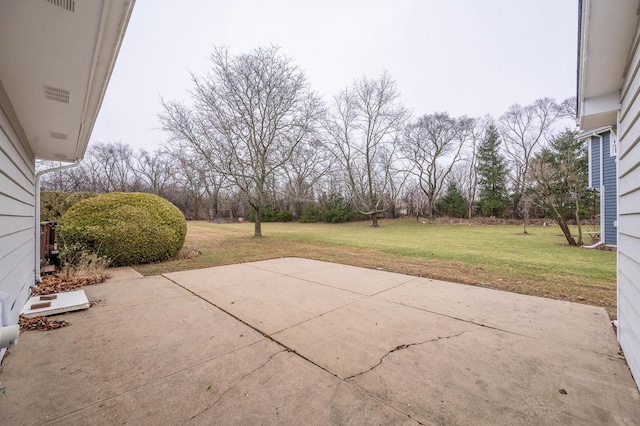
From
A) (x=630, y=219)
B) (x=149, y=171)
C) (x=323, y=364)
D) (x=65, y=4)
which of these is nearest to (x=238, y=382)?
(x=323, y=364)

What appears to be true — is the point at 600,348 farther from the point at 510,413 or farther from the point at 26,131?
the point at 26,131

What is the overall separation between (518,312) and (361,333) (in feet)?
6.51

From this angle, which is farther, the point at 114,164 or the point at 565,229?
the point at 114,164

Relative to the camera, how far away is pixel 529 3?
25.2ft

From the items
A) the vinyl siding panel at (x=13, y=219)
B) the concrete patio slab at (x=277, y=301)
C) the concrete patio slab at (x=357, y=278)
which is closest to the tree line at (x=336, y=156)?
the concrete patio slab at (x=357, y=278)

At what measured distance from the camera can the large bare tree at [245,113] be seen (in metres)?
11.0

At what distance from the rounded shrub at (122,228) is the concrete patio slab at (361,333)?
16.3 feet

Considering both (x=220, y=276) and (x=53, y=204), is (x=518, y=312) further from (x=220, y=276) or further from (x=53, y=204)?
(x=53, y=204)

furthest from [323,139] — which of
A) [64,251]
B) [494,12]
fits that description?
[64,251]

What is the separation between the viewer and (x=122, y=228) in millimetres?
5734

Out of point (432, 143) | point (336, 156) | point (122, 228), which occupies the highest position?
point (432, 143)

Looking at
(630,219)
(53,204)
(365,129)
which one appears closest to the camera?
(630,219)

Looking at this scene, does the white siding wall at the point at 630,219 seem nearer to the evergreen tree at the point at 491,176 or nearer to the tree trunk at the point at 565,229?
the tree trunk at the point at 565,229

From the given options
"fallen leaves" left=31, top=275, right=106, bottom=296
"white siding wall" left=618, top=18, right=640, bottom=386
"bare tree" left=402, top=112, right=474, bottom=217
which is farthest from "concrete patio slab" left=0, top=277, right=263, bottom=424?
"bare tree" left=402, top=112, right=474, bottom=217
